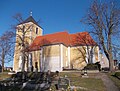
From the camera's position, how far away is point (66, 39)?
42.9 meters

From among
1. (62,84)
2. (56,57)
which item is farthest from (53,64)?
(62,84)

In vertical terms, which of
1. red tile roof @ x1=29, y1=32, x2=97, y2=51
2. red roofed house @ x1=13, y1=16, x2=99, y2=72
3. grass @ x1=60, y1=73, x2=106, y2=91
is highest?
red tile roof @ x1=29, y1=32, x2=97, y2=51

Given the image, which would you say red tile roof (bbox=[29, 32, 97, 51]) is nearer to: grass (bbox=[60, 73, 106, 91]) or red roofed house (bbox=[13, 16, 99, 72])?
red roofed house (bbox=[13, 16, 99, 72])

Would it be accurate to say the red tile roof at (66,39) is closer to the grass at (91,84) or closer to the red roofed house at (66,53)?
the red roofed house at (66,53)

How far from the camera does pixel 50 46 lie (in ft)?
131

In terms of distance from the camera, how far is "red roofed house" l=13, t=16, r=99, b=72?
3872 cm

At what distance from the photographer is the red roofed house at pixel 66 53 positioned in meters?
38.7

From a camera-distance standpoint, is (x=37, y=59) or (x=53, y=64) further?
(x=37, y=59)

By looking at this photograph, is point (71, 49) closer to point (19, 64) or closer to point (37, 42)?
point (37, 42)

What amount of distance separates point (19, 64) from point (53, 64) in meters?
13.7

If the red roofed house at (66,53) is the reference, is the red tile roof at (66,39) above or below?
above

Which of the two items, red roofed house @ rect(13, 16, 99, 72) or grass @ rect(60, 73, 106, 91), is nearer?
grass @ rect(60, 73, 106, 91)

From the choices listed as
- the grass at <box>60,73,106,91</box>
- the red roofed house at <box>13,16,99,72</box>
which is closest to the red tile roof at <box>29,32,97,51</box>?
the red roofed house at <box>13,16,99,72</box>

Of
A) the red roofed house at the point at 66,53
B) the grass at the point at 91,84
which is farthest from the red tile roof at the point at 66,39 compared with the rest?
the grass at the point at 91,84
